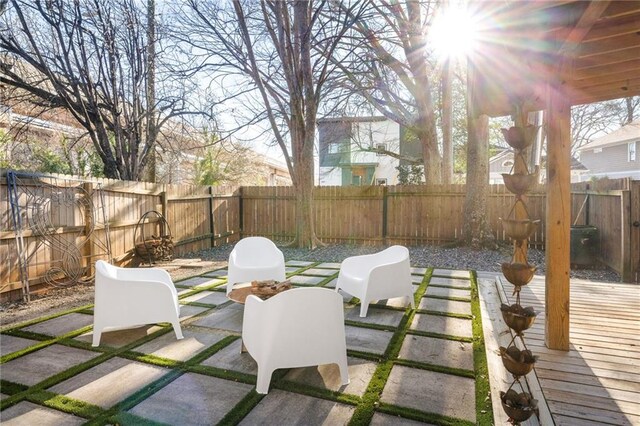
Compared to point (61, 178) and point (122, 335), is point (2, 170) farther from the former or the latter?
point (122, 335)

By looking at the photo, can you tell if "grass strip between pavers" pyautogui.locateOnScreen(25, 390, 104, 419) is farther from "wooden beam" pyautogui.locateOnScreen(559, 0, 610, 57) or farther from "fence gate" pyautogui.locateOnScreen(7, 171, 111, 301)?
"wooden beam" pyautogui.locateOnScreen(559, 0, 610, 57)

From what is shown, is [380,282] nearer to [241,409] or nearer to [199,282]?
[241,409]

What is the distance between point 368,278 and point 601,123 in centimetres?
1787

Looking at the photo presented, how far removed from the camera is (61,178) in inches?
177

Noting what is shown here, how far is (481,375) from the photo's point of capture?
2.28m

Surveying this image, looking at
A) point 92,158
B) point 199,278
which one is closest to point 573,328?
point 199,278

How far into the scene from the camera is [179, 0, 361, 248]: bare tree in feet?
22.0

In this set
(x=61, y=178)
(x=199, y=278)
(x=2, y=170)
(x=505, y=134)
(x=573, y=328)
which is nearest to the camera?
(x=505, y=134)

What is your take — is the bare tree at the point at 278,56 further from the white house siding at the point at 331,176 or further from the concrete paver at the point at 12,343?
the white house siding at the point at 331,176

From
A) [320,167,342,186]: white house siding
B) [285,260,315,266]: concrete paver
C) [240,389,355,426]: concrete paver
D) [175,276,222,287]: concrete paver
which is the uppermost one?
[320,167,342,186]: white house siding

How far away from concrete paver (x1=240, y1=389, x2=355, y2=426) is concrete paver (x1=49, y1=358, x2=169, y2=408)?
0.79m

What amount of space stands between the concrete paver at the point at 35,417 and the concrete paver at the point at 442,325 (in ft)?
8.12

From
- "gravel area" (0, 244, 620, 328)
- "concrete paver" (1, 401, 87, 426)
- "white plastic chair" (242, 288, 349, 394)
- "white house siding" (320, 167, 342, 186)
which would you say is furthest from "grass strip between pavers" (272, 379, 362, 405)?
"white house siding" (320, 167, 342, 186)

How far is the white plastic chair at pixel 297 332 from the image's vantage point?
2150mm
